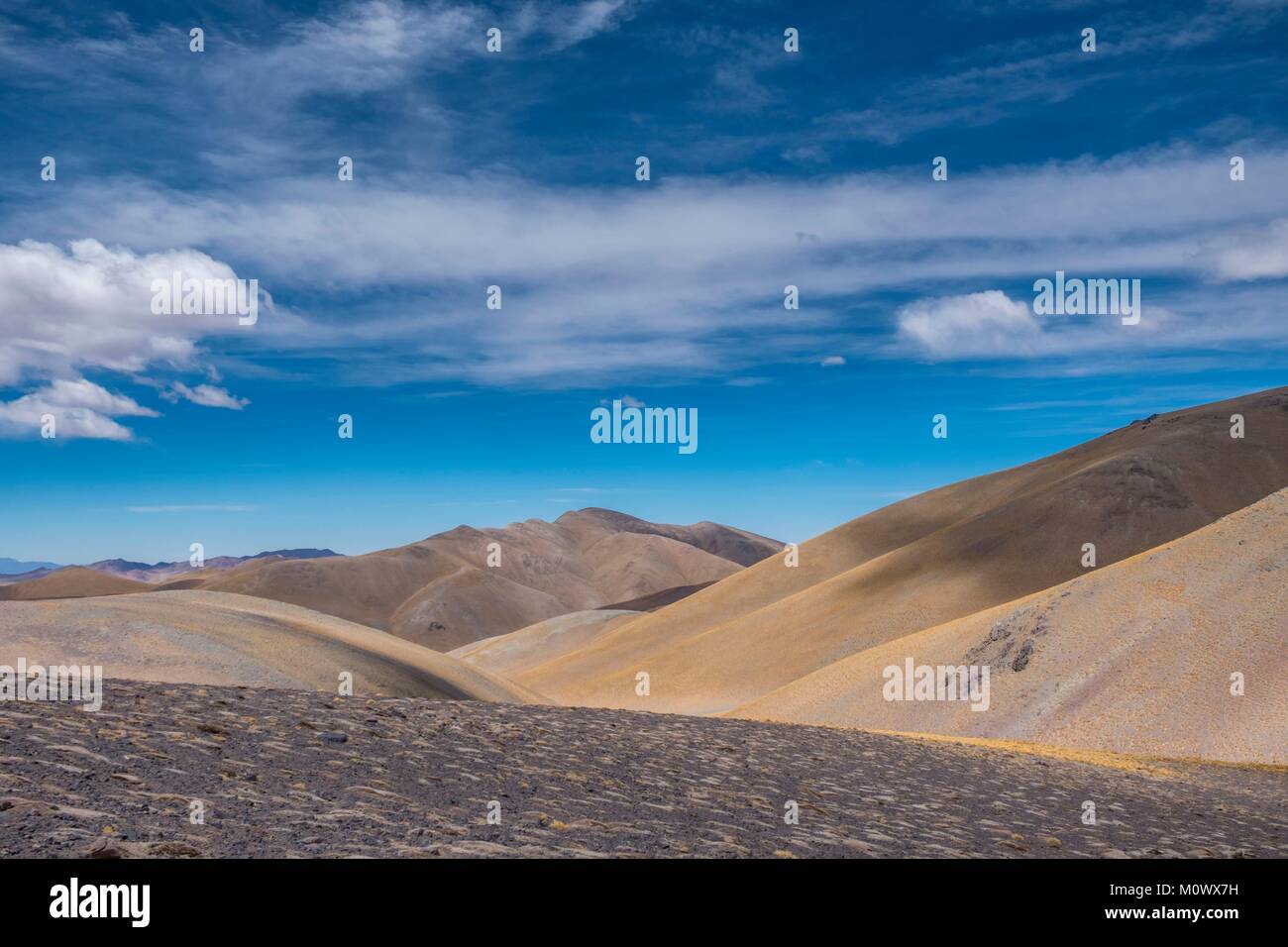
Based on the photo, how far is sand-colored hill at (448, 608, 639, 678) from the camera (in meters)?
151

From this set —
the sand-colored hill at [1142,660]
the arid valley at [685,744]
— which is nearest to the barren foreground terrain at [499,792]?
the arid valley at [685,744]

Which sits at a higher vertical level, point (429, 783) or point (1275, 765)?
point (429, 783)

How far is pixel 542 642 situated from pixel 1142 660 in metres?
126

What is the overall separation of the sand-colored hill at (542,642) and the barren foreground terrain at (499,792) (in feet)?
426

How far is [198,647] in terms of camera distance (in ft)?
82.6

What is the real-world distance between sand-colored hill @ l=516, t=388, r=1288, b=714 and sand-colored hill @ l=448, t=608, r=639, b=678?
2745 cm

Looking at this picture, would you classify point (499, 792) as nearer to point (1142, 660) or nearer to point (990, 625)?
point (1142, 660)

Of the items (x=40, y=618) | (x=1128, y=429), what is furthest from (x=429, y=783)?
(x=1128, y=429)

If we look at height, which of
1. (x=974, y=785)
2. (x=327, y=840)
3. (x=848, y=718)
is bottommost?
(x=848, y=718)

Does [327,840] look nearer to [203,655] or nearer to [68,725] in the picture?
[68,725]

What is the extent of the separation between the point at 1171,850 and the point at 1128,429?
124m

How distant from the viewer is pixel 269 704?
589 inches
